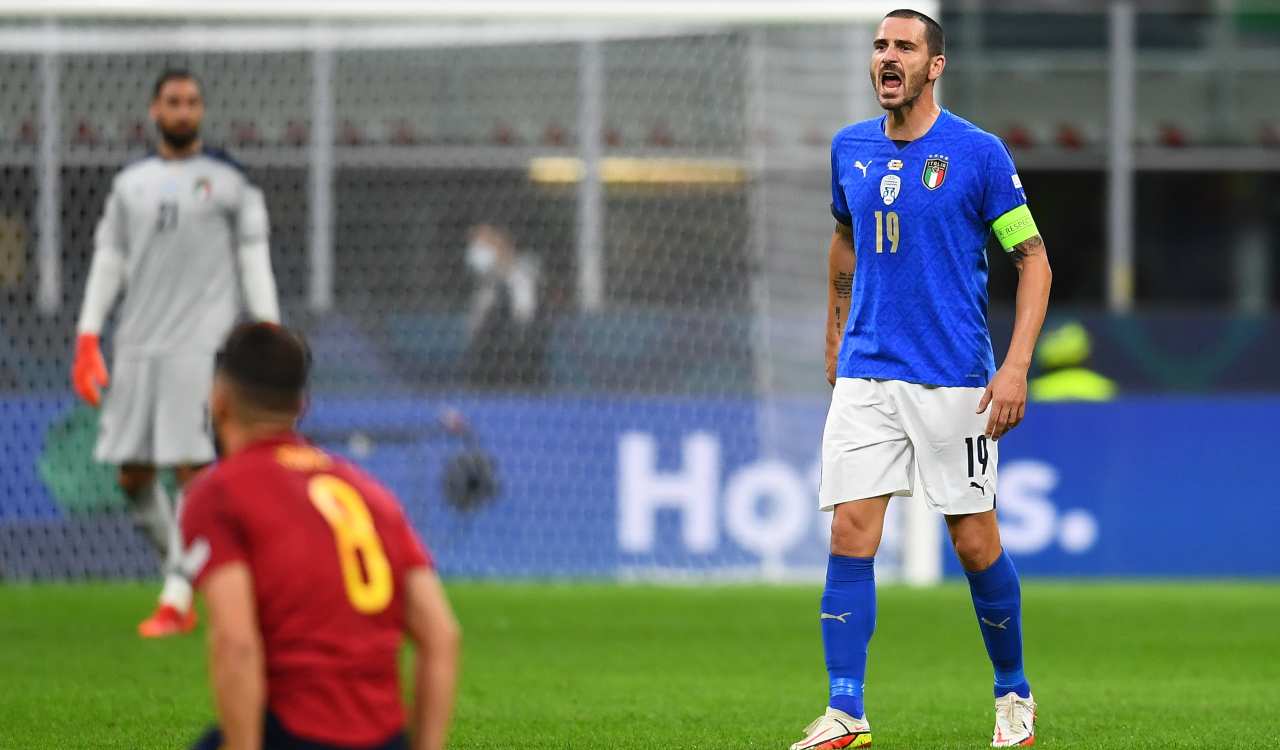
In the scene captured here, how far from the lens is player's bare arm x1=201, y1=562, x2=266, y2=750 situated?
3143 millimetres

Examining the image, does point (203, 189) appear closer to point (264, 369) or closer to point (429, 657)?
point (264, 369)

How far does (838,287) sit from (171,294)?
12.0 ft

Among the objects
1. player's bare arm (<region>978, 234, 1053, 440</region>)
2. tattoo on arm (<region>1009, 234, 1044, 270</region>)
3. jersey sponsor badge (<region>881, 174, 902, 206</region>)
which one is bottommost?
player's bare arm (<region>978, 234, 1053, 440</region>)

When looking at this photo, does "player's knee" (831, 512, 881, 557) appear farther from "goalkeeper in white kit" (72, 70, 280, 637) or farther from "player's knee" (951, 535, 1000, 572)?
"goalkeeper in white kit" (72, 70, 280, 637)

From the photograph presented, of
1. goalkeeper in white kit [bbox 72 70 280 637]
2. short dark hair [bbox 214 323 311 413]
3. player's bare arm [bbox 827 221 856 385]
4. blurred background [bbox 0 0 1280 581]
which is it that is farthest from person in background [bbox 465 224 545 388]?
short dark hair [bbox 214 323 311 413]

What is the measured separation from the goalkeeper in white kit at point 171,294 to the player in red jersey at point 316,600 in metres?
5.47

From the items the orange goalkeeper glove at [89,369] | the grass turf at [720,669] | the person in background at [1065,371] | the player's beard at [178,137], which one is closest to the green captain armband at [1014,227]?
the grass turf at [720,669]

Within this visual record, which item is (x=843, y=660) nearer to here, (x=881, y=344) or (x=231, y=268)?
(x=881, y=344)

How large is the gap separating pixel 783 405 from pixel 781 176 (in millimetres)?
1346

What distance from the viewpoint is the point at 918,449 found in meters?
5.74

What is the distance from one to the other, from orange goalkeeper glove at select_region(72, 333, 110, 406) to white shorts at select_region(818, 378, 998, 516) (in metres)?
3.95

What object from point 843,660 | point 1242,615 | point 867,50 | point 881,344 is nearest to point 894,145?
point 881,344

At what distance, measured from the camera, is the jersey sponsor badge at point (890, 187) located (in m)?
5.71

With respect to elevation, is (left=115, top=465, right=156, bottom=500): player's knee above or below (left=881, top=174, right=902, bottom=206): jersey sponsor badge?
below
